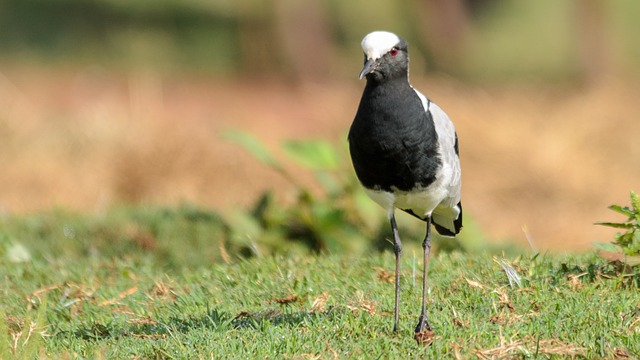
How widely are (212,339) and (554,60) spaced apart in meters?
14.9

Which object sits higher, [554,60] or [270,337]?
[554,60]

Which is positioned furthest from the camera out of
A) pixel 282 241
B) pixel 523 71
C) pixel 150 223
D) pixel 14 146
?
pixel 523 71

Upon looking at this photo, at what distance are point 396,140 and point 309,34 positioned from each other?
34.2ft

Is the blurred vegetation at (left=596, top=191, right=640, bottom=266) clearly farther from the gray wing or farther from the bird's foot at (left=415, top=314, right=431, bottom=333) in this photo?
the bird's foot at (left=415, top=314, right=431, bottom=333)

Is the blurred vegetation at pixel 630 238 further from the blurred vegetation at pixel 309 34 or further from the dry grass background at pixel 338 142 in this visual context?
the blurred vegetation at pixel 309 34

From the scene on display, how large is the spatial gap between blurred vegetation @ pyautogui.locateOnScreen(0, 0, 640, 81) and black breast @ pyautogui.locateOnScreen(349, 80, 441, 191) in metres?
9.68

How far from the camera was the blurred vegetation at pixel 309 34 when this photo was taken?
14.8 m

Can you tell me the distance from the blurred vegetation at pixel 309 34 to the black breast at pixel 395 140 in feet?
31.8

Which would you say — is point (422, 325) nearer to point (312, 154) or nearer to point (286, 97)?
point (312, 154)

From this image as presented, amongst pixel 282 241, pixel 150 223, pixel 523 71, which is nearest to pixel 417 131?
pixel 282 241

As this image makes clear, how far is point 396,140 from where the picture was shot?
14.4 feet

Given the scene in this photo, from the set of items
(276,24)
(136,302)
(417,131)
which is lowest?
(136,302)

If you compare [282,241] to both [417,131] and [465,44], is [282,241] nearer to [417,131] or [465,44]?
[417,131]

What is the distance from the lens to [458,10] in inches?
645
